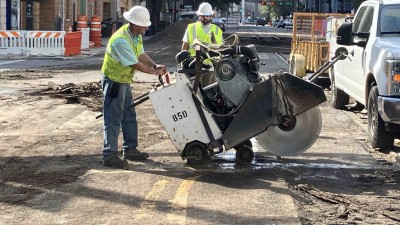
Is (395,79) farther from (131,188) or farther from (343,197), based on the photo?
(131,188)

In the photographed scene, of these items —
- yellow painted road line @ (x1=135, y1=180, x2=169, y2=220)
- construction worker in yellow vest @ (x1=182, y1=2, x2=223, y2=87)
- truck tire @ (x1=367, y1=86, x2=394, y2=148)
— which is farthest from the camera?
construction worker in yellow vest @ (x1=182, y1=2, x2=223, y2=87)

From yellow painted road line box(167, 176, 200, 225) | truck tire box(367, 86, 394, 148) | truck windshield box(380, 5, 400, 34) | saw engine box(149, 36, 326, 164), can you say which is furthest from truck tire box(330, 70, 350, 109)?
yellow painted road line box(167, 176, 200, 225)

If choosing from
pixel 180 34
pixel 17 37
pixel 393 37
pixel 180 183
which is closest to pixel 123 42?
pixel 180 183

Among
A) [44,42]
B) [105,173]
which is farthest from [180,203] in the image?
[44,42]

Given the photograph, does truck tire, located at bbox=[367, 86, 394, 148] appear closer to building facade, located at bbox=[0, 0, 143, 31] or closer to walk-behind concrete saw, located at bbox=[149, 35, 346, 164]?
walk-behind concrete saw, located at bbox=[149, 35, 346, 164]

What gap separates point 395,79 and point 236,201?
3.23 m

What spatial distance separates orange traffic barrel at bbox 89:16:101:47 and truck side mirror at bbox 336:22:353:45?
30.6 m

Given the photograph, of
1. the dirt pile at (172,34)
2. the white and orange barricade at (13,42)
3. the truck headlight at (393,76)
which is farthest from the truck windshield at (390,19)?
the dirt pile at (172,34)

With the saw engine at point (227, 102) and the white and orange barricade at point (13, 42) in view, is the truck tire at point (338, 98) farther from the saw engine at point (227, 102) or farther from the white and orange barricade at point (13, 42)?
the white and orange barricade at point (13, 42)

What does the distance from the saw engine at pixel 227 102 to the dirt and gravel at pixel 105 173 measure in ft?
1.23

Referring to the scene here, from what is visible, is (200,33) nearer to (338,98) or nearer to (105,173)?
(105,173)

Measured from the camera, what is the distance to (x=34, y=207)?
670 centimetres

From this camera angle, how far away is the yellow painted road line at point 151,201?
652 cm

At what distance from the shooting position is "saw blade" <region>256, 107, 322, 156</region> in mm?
8641
